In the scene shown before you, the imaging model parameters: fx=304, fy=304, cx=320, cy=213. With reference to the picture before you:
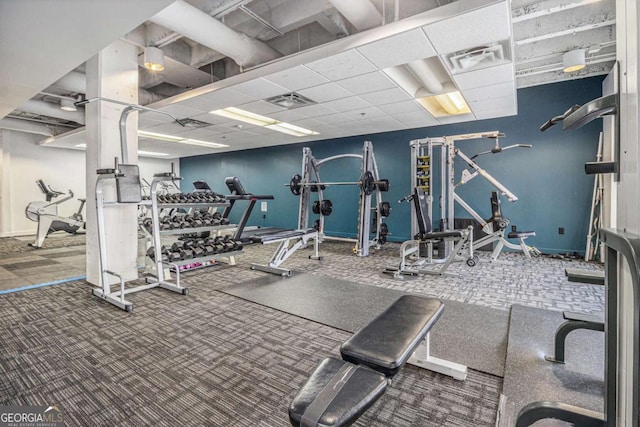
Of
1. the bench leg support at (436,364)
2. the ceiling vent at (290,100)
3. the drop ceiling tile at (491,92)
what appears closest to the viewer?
the bench leg support at (436,364)

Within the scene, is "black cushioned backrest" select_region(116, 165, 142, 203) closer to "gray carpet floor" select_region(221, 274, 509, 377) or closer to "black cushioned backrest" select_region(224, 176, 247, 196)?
"black cushioned backrest" select_region(224, 176, 247, 196)

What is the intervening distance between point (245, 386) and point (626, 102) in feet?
6.85

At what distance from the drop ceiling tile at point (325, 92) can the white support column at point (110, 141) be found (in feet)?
7.39

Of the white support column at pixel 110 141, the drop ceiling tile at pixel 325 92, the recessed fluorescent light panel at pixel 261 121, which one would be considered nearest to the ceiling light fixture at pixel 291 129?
the recessed fluorescent light panel at pixel 261 121

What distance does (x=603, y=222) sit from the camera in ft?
15.4

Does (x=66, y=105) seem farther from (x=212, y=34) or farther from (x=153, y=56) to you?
(x=212, y=34)

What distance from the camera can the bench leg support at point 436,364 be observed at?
184 centimetres

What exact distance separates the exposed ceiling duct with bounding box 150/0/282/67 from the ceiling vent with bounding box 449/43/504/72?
230cm

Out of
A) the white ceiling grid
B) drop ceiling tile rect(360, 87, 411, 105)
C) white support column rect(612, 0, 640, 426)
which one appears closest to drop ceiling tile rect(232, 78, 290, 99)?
the white ceiling grid

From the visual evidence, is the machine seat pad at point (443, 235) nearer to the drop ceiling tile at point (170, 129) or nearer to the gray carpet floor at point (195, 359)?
the gray carpet floor at point (195, 359)

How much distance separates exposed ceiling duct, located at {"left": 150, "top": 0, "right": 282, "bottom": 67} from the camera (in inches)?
112

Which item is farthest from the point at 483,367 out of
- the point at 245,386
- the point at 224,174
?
the point at 224,174

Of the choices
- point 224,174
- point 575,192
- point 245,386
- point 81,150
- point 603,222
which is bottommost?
point 245,386

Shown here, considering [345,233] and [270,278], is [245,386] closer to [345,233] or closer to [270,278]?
[270,278]
